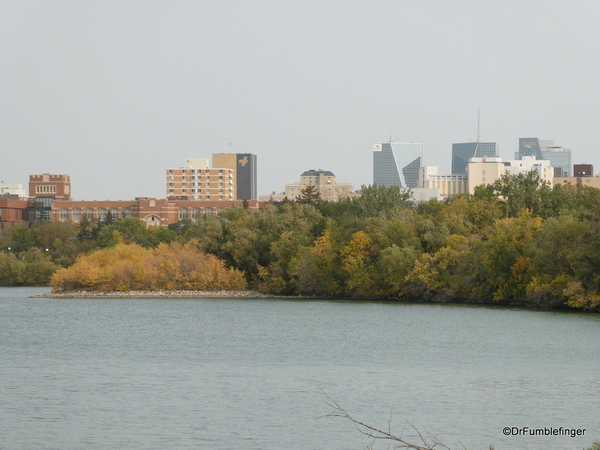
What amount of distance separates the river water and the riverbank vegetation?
507cm

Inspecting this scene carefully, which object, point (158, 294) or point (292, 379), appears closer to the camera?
point (292, 379)

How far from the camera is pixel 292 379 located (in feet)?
129

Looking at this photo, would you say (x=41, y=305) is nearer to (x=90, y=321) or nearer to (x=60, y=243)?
(x=90, y=321)

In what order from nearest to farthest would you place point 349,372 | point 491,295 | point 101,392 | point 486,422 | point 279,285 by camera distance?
point 486,422 < point 101,392 < point 349,372 < point 491,295 < point 279,285

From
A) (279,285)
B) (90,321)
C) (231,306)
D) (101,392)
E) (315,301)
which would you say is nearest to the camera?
(101,392)

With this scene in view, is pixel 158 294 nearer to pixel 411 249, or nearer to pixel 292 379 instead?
pixel 411 249

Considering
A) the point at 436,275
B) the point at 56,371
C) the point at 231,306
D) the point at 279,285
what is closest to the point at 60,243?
the point at 279,285

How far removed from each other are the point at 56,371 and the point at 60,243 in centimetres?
10404

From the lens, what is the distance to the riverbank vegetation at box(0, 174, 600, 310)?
6931 centimetres

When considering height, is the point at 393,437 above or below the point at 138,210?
below

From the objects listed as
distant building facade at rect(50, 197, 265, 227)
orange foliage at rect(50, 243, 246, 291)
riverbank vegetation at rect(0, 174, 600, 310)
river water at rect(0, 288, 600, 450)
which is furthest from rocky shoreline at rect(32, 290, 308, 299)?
distant building facade at rect(50, 197, 265, 227)

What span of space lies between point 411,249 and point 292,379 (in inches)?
1763

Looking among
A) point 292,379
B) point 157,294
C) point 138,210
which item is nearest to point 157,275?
point 157,294

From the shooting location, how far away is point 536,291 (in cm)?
6938
